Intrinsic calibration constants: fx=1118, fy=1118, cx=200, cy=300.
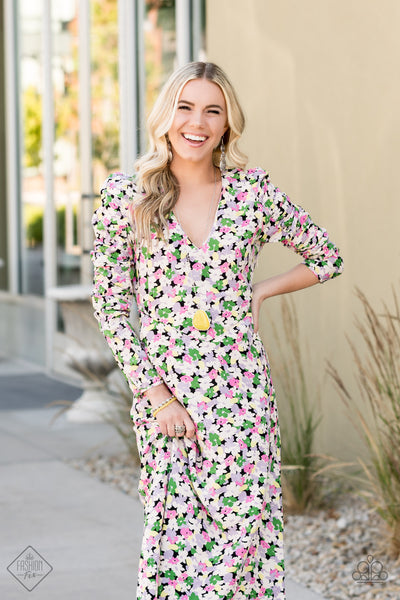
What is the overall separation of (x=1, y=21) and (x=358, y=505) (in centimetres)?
783

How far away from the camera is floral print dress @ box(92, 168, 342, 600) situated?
279 cm

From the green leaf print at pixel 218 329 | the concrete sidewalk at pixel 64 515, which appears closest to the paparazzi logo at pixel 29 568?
the concrete sidewalk at pixel 64 515

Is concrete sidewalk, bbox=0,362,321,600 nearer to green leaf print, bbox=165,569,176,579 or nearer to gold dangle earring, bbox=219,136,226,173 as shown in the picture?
green leaf print, bbox=165,569,176,579

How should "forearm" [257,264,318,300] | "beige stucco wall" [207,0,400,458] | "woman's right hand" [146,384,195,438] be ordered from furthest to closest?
"beige stucco wall" [207,0,400,458] → "forearm" [257,264,318,300] → "woman's right hand" [146,384,195,438]

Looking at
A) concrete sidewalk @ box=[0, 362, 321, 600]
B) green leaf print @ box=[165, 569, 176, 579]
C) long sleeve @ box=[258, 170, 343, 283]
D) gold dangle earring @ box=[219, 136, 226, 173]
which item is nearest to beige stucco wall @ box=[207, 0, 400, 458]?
concrete sidewalk @ box=[0, 362, 321, 600]

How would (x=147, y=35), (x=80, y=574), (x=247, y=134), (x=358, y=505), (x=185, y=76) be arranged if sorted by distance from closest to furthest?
1. (x=185, y=76)
2. (x=80, y=574)
3. (x=358, y=505)
4. (x=247, y=134)
5. (x=147, y=35)

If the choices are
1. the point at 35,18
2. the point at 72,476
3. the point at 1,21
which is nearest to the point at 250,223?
the point at 72,476

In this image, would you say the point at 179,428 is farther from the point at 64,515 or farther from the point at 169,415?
the point at 64,515

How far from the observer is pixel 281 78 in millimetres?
5836

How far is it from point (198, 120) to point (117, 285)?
0.46 meters

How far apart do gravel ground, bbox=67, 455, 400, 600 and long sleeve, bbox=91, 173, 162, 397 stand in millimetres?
1493

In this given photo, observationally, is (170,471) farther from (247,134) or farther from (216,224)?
(247,134)

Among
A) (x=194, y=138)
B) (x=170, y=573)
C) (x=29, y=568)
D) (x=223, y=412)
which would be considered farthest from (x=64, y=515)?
(x=194, y=138)

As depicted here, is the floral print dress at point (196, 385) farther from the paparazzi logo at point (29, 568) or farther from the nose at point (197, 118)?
the paparazzi logo at point (29, 568)
